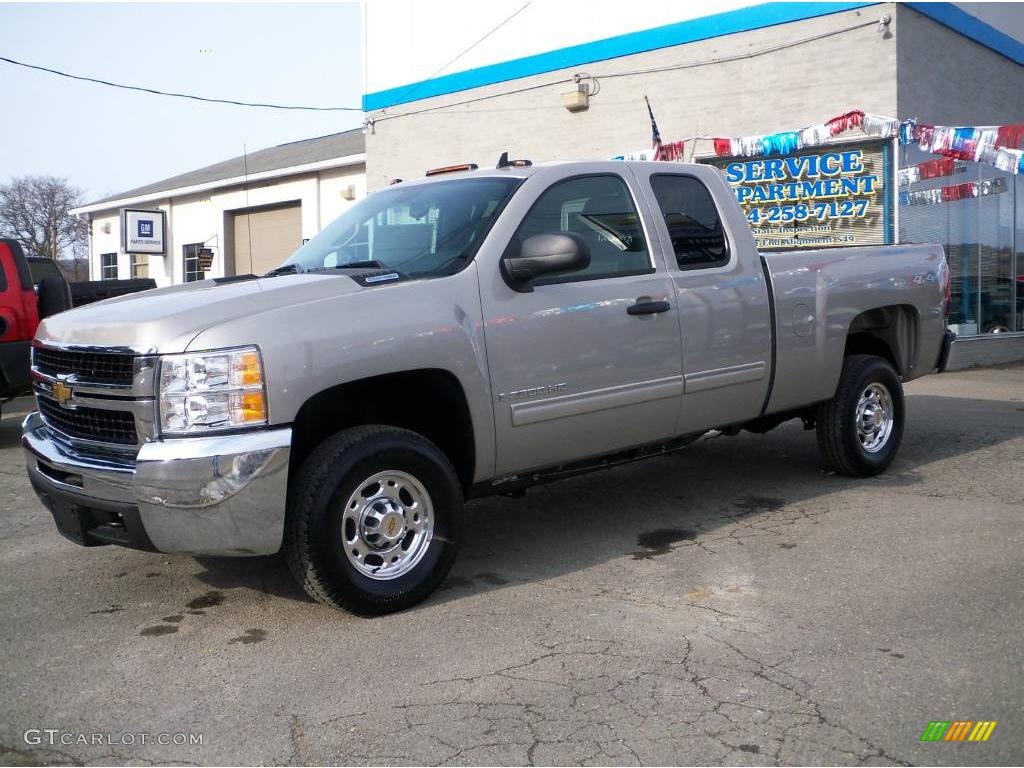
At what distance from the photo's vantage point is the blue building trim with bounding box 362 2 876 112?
1394cm

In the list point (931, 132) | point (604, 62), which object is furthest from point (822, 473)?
point (604, 62)

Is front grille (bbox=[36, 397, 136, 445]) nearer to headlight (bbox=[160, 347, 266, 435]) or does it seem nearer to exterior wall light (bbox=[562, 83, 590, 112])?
headlight (bbox=[160, 347, 266, 435])

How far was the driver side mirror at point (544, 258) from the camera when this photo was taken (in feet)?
15.3

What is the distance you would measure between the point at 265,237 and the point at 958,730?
25.4 metres

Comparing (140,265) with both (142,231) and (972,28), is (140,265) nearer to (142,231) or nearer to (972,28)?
(142,231)

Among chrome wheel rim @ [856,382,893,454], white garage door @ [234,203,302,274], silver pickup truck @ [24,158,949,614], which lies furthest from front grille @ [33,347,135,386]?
white garage door @ [234,203,302,274]

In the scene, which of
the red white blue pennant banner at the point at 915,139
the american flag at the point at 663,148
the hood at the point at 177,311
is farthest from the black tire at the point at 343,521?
the american flag at the point at 663,148

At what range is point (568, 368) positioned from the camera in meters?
4.89

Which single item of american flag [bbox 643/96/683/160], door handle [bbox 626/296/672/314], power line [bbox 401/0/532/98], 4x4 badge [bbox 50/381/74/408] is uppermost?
power line [bbox 401/0/532/98]

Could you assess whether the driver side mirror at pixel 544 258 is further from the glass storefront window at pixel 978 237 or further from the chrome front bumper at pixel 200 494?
the glass storefront window at pixel 978 237

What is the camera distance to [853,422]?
6566 mm

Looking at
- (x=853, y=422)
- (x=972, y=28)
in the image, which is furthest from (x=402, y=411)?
(x=972, y=28)

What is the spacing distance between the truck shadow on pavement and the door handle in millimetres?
1253

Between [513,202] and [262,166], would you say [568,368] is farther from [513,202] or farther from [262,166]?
[262,166]
